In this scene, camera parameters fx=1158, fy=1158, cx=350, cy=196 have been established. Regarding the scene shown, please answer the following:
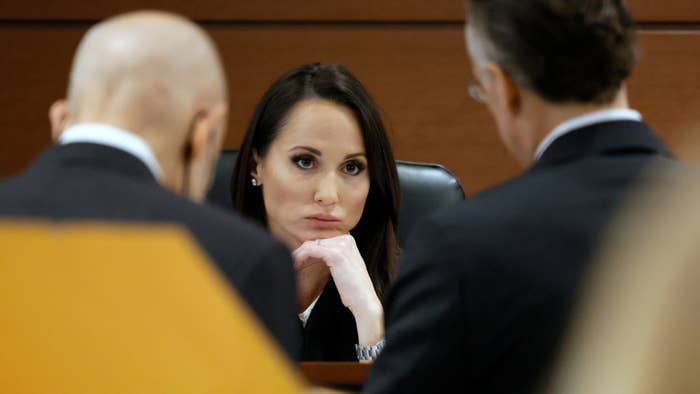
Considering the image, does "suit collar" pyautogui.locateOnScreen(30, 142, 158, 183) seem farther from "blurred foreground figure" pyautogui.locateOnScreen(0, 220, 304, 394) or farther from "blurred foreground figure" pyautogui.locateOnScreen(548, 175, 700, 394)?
"blurred foreground figure" pyautogui.locateOnScreen(548, 175, 700, 394)

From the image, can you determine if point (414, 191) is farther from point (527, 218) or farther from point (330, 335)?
point (527, 218)

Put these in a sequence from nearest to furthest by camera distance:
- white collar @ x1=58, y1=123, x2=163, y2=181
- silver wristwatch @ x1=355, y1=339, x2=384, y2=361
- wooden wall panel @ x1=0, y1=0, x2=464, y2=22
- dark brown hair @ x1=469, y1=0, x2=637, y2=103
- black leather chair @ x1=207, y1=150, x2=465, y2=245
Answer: white collar @ x1=58, y1=123, x2=163, y2=181
dark brown hair @ x1=469, y1=0, x2=637, y2=103
silver wristwatch @ x1=355, y1=339, x2=384, y2=361
black leather chair @ x1=207, y1=150, x2=465, y2=245
wooden wall panel @ x1=0, y1=0, x2=464, y2=22

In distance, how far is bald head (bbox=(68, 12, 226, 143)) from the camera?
1299 millimetres

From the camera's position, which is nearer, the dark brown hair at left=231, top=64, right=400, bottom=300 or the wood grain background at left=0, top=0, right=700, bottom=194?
the dark brown hair at left=231, top=64, right=400, bottom=300

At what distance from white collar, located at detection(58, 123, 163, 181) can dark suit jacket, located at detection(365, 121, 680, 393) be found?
33cm

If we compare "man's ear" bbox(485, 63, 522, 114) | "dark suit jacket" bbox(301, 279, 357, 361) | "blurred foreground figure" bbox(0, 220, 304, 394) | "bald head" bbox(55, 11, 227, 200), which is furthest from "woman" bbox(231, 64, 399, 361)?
"blurred foreground figure" bbox(0, 220, 304, 394)

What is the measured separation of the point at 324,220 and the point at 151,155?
1230 mm

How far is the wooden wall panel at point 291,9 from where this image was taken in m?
3.26

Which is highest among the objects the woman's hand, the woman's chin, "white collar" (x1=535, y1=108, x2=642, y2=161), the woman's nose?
"white collar" (x1=535, y1=108, x2=642, y2=161)

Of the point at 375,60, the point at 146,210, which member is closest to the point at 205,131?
the point at 146,210

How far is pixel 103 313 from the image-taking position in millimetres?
896

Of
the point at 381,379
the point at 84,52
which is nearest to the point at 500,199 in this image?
the point at 381,379

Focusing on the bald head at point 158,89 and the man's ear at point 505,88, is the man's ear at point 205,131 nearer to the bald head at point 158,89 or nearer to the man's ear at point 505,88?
the bald head at point 158,89

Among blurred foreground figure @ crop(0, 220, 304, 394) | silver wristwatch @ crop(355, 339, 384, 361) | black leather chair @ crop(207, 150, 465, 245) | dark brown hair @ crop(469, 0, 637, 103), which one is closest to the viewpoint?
blurred foreground figure @ crop(0, 220, 304, 394)
